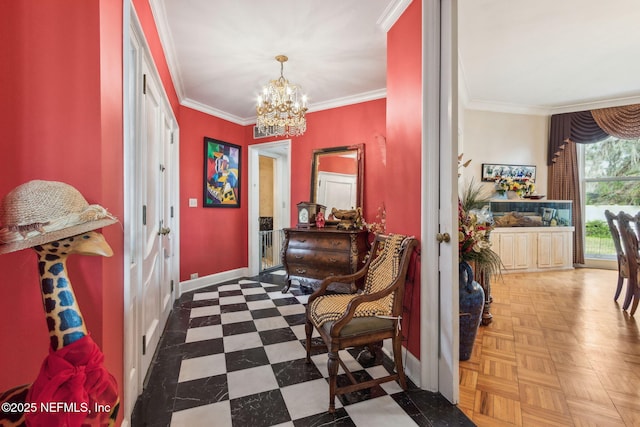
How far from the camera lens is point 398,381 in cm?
172

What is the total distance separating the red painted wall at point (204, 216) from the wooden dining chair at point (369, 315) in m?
2.47

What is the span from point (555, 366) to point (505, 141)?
4255mm

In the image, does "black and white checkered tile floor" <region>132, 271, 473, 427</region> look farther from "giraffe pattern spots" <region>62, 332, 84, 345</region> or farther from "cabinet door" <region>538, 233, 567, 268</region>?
"cabinet door" <region>538, 233, 567, 268</region>

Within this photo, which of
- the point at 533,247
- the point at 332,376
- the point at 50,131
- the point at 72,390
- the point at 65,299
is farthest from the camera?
the point at 533,247

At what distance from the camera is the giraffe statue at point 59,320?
0.67 meters

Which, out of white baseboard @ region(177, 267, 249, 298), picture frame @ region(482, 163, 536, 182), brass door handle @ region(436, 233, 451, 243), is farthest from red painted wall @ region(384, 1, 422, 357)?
picture frame @ region(482, 163, 536, 182)

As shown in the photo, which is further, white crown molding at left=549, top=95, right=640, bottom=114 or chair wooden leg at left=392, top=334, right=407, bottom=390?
white crown molding at left=549, top=95, right=640, bottom=114

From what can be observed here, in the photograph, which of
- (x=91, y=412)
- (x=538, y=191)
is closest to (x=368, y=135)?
(x=91, y=412)

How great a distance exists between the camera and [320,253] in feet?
10.8

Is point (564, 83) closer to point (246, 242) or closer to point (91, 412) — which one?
point (246, 242)

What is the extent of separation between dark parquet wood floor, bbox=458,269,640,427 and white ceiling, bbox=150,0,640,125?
269cm

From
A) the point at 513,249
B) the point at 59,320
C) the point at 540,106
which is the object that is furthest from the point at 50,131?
the point at 540,106

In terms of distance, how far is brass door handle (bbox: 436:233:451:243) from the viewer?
1.60 metres

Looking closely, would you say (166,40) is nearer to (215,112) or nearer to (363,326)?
(215,112)
